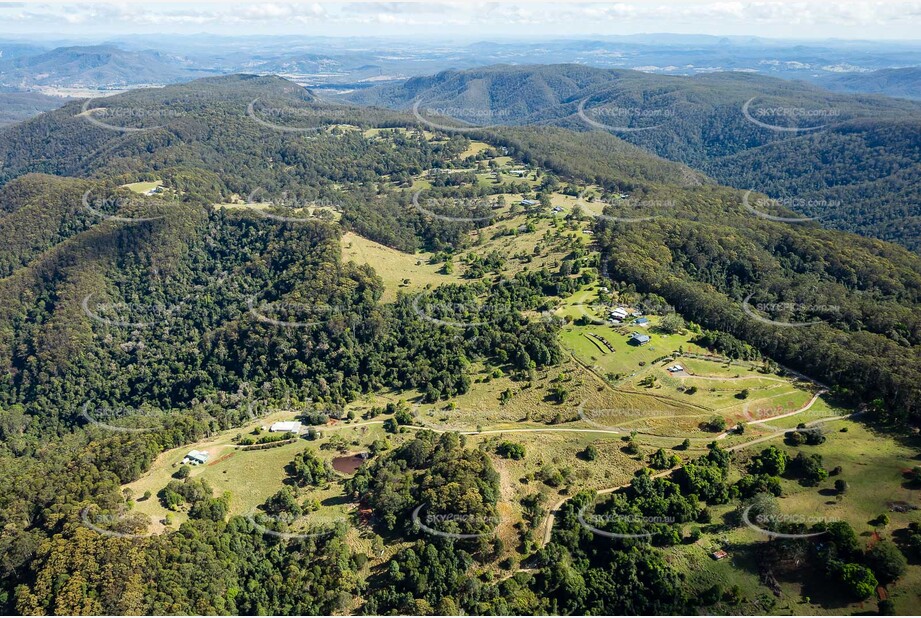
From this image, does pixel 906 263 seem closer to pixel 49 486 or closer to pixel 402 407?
pixel 402 407

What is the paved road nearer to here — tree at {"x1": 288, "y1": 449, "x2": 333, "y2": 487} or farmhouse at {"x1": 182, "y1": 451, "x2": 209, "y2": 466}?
tree at {"x1": 288, "y1": 449, "x2": 333, "y2": 487}

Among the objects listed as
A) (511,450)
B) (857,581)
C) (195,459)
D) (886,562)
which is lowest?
(195,459)

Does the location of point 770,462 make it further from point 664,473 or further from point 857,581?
point 857,581

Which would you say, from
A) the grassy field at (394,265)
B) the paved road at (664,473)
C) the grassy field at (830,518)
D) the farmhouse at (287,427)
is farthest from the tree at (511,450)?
the grassy field at (394,265)

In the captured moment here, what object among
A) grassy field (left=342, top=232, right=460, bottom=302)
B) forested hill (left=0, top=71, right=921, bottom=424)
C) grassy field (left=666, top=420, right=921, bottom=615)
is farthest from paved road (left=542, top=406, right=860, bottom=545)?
grassy field (left=342, top=232, right=460, bottom=302)

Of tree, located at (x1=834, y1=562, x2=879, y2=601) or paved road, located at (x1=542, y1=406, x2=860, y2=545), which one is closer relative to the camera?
tree, located at (x1=834, y1=562, x2=879, y2=601)

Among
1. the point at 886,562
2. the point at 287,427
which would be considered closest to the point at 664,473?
the point at 886,562

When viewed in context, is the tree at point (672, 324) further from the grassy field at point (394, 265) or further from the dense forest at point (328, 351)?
the grassy field at point (394, 265)

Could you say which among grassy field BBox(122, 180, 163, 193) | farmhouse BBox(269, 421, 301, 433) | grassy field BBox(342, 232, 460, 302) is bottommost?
farmhouse BBox(269, 421, 301, 433)
